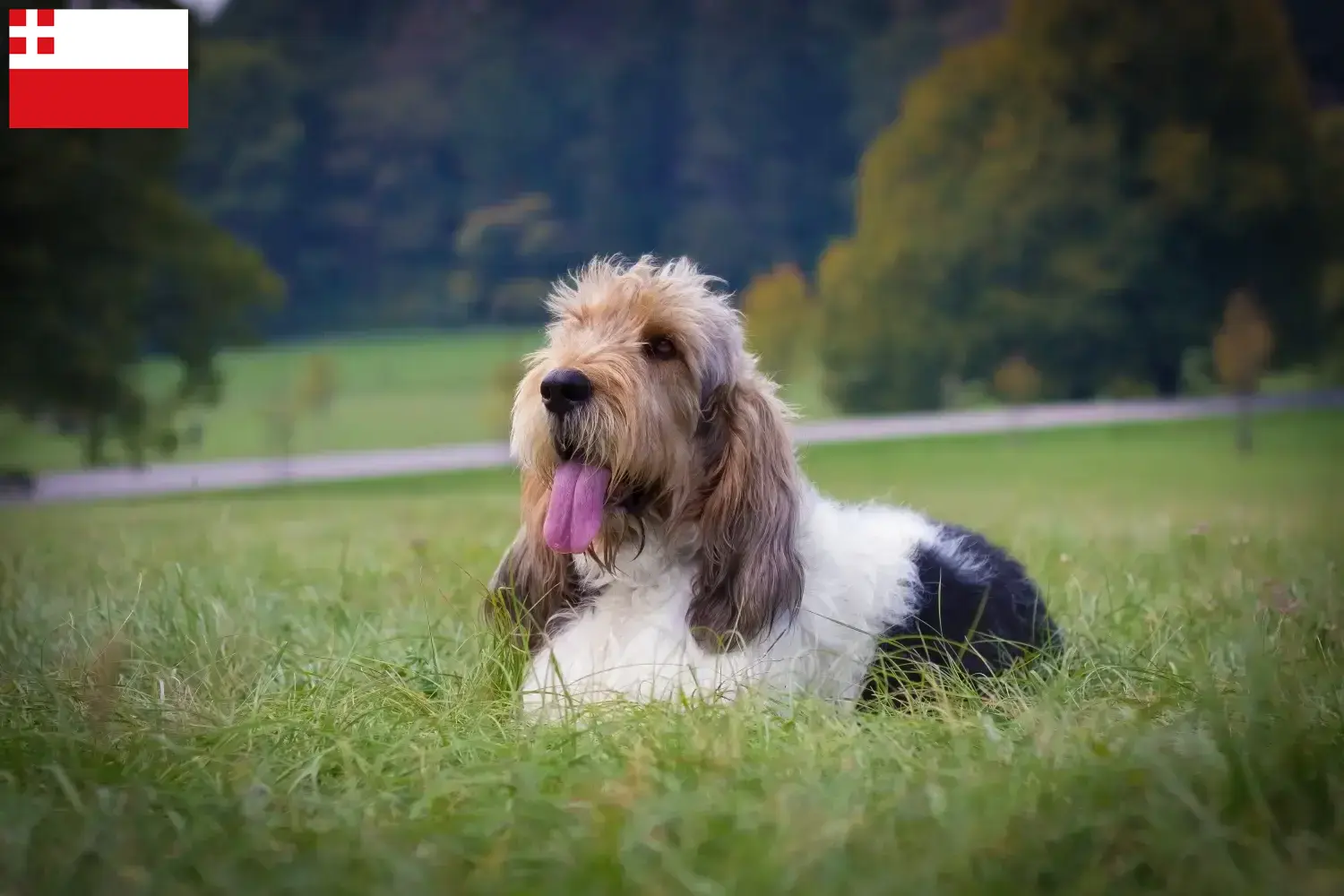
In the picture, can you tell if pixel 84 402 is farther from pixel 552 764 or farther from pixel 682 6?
pixel 552 764

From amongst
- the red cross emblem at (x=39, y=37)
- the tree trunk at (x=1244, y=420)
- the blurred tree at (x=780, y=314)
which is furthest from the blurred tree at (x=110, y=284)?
the tree trunk at (x=1244, y=420)

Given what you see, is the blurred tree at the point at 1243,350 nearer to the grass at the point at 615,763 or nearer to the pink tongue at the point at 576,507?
the grass at the point at 615,763

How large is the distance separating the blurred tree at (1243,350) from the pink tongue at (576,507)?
45.1ft

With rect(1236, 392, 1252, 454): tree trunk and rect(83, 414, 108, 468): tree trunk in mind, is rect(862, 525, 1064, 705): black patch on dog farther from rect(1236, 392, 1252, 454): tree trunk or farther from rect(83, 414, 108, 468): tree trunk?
rect(1236, 392, 1252, 454): tree trunk

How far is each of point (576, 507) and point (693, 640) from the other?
56 centimetres

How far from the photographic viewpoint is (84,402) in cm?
1370

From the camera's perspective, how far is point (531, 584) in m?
4.30

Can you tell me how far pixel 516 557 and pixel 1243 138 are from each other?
46.8 feet

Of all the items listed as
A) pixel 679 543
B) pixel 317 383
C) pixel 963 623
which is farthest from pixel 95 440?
pixel 963 623

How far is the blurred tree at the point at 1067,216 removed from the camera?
15.9 metres

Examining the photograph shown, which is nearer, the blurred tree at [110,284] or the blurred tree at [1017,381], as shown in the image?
the blurred tree at [110,284]

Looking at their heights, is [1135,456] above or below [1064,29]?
below

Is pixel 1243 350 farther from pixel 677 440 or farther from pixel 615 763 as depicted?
pixel 615 763

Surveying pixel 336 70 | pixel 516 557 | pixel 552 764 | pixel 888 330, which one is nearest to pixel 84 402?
pixel 336 70
